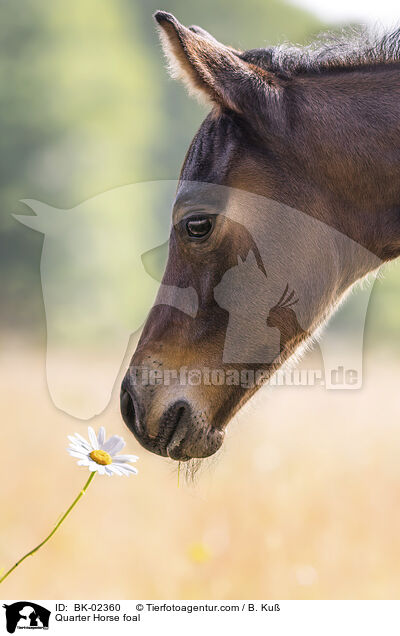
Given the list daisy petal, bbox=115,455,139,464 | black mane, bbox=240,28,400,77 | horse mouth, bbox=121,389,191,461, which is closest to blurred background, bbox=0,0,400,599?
black mane, bbox=240,28,400,77

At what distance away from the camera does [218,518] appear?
4945 millimetres

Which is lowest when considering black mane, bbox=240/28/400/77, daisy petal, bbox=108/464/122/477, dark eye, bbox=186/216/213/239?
daisy petal, bbox=108/464/122/477

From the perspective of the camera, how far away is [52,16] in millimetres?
21562

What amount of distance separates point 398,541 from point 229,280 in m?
2.99

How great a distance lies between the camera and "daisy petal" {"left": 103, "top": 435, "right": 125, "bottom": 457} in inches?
82.2

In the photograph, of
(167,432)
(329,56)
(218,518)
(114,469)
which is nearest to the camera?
(114,469)

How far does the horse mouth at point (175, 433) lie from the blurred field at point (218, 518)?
334 mm

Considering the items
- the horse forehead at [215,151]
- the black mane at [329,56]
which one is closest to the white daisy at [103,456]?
the horse forehead at [215,151]

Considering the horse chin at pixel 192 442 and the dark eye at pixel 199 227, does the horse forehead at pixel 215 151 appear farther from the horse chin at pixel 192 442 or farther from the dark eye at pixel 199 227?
the horse chin at pixel 192 442

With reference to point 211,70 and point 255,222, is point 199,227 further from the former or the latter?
point 211,70

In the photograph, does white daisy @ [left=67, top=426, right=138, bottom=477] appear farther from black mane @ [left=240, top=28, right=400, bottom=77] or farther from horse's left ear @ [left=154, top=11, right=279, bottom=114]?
black mane @ [left=240, top=28, right=400, bottom=77]

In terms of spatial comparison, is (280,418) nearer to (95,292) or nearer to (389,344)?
(95,292)

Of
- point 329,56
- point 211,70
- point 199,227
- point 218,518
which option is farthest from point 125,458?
point 218,518

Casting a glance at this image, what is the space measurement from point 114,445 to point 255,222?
1030mm
